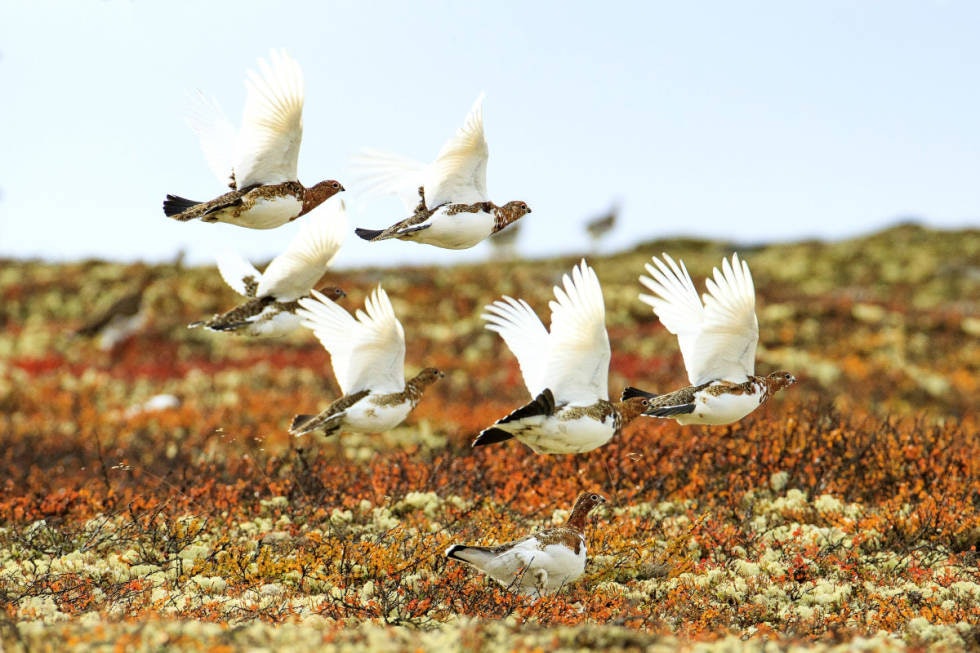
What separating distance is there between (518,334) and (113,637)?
8.91 ft

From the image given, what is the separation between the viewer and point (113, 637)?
448cm

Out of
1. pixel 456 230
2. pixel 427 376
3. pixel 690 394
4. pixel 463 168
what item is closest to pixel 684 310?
pixel 690 394

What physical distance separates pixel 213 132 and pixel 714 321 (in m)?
3.40

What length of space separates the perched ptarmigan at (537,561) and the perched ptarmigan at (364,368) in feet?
3.33

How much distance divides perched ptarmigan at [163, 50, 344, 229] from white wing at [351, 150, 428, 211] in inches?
29.0

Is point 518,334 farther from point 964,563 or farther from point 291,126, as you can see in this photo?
point 964,563

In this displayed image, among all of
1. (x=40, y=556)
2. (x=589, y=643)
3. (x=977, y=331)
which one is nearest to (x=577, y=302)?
(x=589, y=643)

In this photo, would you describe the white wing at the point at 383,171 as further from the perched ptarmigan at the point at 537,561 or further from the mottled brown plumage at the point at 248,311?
the perched ptarmigan at the point at 537,561

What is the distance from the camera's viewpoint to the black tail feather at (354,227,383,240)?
5.77m

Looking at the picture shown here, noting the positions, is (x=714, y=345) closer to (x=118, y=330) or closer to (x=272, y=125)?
(x=272, y=125)

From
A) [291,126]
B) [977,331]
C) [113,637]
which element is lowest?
[977,331]

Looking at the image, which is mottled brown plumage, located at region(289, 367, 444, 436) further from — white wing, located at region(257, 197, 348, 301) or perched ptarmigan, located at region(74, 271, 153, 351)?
perched ptarmigan, located at region(74, 271, 153, 351)

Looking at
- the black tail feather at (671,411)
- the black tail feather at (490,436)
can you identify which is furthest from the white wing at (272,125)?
the black tail feather at (671,411)

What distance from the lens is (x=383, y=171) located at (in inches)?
268
